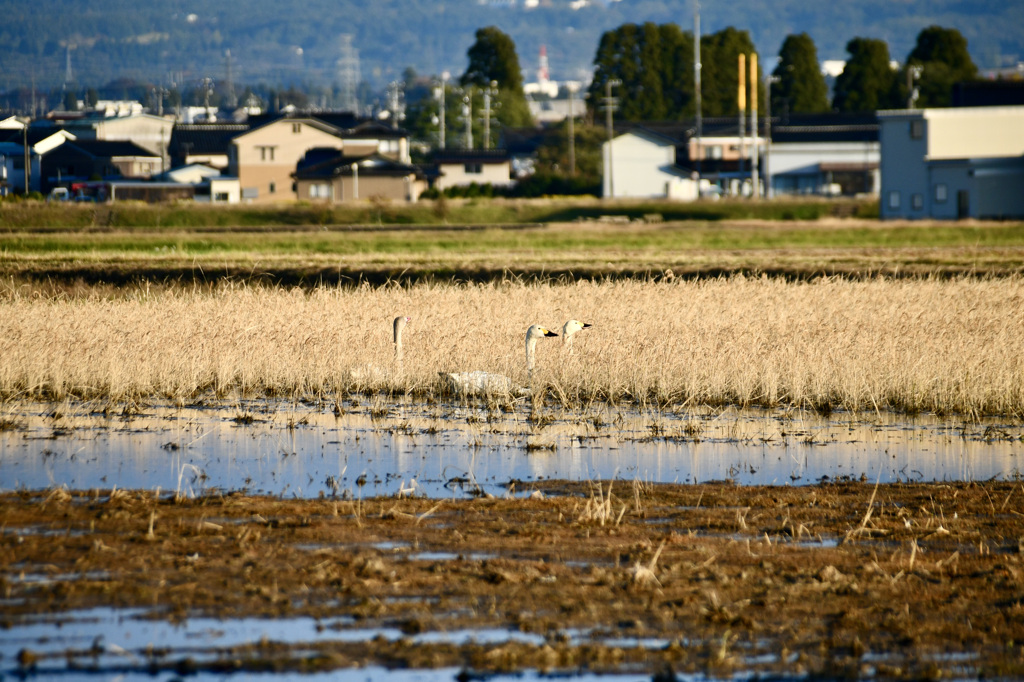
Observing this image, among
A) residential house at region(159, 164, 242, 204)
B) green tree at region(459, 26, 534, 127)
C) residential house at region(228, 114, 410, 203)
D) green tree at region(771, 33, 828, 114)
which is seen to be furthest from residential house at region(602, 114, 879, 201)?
green tree at region(459, 26, 534, 127)

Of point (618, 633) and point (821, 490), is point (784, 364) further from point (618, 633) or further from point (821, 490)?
point (618, 633)

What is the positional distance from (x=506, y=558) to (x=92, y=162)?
79.6 meters

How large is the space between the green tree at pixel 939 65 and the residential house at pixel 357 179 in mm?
38321

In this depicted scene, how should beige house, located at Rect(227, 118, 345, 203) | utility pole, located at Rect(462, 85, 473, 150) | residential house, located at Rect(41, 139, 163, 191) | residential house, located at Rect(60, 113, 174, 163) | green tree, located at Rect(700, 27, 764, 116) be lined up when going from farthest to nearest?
green tree, located at Rect(700, 27, 764, 116)
residential house, located at Rect(60, 113, 174, 163)
utility pole, located at Rect(462, 85, 473, 150)
residential house, located at Rect(41, 139, 163, 191)
beige house, located at Rect(227, 118, 345, 203)

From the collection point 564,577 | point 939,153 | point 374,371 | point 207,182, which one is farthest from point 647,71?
point 564,577

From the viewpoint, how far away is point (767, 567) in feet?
21.1

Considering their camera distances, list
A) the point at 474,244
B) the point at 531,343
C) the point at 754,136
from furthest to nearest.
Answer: the point at 754,136
the point at 474,244
the point at 531,343

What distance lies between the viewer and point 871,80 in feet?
305

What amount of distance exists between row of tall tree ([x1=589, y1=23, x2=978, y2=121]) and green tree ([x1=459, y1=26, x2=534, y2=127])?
26.4ft

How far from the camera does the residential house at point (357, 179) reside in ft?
228

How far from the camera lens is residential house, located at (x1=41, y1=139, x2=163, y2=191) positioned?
77.6 metres

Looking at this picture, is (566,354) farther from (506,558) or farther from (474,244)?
(474,244)

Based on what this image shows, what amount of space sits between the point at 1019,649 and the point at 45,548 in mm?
5423

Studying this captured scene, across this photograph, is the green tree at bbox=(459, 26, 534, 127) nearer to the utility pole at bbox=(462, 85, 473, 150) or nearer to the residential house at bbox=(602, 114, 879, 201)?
the utility pole at bbox=(462, 85, 473, 150)
